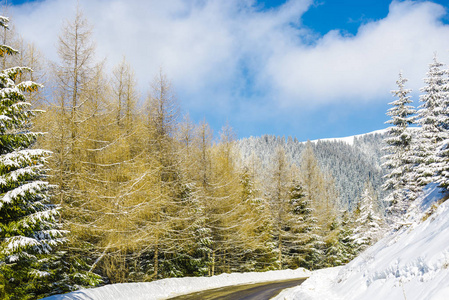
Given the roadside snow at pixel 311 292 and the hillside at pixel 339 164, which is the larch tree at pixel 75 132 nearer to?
the roadside snow at pixel 311 292

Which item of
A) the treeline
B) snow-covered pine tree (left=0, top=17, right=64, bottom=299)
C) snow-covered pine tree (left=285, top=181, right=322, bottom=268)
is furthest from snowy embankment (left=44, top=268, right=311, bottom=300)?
snow-covered pine tree (left=285, top=181, right=322, bottom=268)

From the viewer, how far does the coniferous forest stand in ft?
26.2

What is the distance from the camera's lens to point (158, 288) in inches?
563

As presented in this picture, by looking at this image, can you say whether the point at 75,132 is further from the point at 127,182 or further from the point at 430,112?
the point at 430,112

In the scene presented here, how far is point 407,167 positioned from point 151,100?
18527 mm

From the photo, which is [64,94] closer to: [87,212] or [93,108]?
[93,108]

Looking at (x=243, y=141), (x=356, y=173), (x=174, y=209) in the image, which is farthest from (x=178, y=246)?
(x=243, y=141)

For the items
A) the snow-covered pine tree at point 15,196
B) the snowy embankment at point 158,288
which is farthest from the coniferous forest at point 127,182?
the snowy embankment at point 158,288

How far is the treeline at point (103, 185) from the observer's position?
7.96 m

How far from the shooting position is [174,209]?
63.0 ft

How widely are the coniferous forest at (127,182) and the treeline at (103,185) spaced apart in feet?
0.18

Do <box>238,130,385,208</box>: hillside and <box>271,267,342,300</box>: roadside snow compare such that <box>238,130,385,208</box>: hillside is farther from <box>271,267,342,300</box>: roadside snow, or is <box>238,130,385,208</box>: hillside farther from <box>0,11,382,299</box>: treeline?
<box>271,267,342,300</box>: roadside snow

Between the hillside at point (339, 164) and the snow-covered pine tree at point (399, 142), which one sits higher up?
the hillside at point (339, 164)

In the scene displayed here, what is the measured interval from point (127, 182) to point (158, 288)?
5598mm
